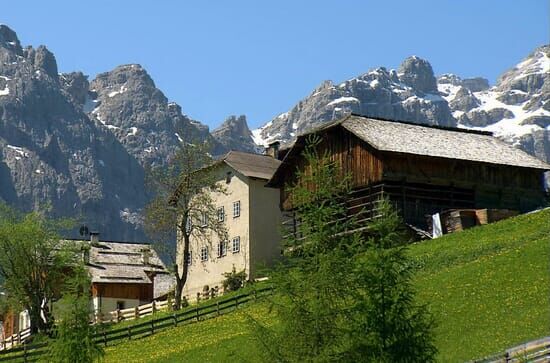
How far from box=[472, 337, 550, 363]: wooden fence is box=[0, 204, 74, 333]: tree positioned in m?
50.6

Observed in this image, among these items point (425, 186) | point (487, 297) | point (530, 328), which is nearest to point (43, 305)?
point (425, 186)

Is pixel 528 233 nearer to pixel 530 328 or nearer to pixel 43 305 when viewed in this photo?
pixel 530 328

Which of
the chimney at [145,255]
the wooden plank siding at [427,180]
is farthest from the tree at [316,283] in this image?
the chimney at [145,255]

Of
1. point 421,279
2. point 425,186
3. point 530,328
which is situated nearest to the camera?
point 530,328

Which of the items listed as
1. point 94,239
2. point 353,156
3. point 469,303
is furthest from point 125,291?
point 469,303

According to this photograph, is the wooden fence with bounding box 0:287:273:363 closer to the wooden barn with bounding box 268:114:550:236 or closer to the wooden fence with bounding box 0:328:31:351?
the wooden barn with bounding box 268:114:550:236

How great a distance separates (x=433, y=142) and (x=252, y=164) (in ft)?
68.3

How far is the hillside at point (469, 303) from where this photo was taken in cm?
3572

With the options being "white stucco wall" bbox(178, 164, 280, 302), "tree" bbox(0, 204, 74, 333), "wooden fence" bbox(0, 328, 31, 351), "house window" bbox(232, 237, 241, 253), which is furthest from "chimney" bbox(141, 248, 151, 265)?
"wooden fence" bbox(0, 328, 31, 351)

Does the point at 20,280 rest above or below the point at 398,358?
above

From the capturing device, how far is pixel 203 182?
79.5m

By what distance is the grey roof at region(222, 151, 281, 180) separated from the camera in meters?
83.7

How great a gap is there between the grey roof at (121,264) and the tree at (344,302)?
63.5m

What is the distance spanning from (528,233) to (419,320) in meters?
25.5
